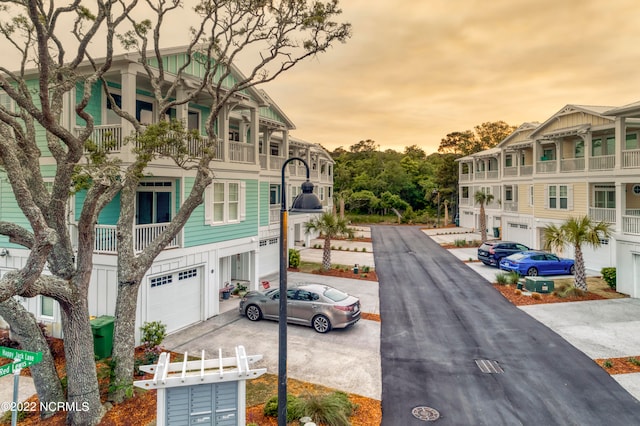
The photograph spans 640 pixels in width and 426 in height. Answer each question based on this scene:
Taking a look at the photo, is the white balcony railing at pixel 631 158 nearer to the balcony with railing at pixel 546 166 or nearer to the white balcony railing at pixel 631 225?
the white balcony railing at pixel 631 225

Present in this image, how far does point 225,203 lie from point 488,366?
1157 centimetres

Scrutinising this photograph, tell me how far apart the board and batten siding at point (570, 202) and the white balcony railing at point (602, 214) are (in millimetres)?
457

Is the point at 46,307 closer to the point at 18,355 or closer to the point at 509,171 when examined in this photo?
the point at 18,355

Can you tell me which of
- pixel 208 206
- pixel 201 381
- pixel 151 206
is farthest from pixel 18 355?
pixel 151 206

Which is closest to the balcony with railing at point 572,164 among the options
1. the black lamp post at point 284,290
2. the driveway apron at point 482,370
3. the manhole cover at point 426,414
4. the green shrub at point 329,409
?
the driveway apron at point 482,370

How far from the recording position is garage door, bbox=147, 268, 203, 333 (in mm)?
12742

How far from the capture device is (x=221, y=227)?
52.1 feet

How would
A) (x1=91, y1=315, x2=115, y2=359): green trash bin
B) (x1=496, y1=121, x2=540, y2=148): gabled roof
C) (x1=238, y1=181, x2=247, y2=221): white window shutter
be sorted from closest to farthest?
(x1=91, y1=315, x2=115, y2=359): green trash bin < (x1=238, y1=181, x2=247, y2=221): white window shutter < (x1=496, y1=121, x2=540, y2=148): gabled roof

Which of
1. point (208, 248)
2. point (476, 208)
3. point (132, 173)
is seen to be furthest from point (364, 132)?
point (132, 173)

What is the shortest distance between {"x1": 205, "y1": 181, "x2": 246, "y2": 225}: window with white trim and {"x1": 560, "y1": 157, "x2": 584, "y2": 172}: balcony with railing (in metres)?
22.3

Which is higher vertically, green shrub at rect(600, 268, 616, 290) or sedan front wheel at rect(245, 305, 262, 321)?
green shrub at rect(600, 268, 616, 290)

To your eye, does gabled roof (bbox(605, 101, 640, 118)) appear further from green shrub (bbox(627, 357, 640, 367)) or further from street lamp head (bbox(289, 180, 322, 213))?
street lamp head (bbox(289, 180, 322, 213))

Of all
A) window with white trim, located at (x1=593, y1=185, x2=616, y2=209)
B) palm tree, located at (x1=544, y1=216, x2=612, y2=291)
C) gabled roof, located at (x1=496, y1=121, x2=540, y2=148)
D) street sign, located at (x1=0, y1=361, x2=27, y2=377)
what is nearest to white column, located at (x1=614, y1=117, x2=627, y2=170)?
palm tree, located at (x1=544, y1=216, x2=612, y2=291)

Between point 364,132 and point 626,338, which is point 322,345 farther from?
point 364,132
